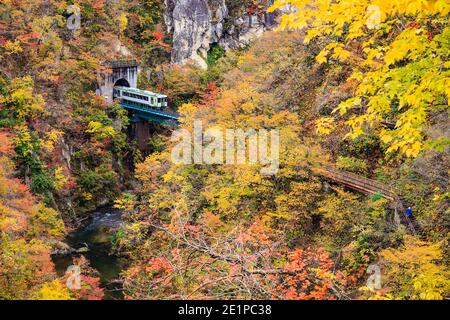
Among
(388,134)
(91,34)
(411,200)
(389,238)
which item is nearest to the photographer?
(388,134)

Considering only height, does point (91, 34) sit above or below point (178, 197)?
above

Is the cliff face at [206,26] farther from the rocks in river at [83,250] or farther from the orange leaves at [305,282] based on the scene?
the orange leaves at [305,282]

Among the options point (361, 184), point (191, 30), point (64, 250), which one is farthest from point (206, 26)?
point (361, 184)

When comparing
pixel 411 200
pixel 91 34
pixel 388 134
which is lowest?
pixel 411 200

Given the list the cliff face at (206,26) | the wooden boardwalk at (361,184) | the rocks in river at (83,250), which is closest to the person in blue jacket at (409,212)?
the wooden boardwalk at (361,184)

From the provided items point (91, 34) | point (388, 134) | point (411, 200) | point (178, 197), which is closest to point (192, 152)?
→ point (178, 197)

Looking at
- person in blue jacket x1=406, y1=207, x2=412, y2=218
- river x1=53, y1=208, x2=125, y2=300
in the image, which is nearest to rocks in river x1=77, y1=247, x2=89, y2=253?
river x1=53, y1=208, x2=125, y2=300

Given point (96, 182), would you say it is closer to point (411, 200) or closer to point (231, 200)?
point (231, 200)
